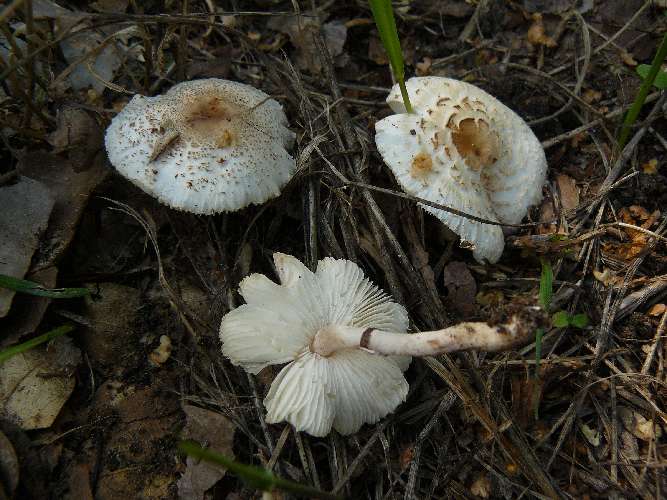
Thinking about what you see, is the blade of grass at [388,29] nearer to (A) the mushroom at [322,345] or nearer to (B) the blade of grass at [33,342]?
(A) the mushroom at [322,345]

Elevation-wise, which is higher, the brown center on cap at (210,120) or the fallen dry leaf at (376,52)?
the brown center on cap at (210,120)

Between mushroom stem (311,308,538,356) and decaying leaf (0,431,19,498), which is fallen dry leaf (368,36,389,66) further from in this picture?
decaying leaf (0,431,19,498)

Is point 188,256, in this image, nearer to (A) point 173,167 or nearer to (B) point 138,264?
(B) point 138,264

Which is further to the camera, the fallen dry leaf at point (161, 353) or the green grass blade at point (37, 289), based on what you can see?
the fallen dry leaf at point (161, 353)

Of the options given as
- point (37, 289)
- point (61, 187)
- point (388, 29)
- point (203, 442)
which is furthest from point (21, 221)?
point (388, 29)

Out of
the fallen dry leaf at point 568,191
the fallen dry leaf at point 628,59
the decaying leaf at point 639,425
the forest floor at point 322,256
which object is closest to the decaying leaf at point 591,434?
the forest floor at point 322,256

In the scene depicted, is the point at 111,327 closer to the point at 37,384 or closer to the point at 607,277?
the point at 37,384
